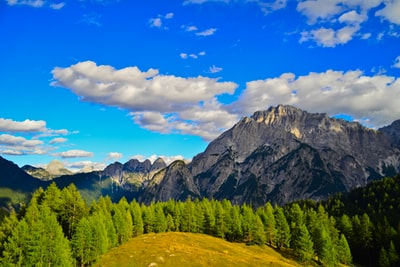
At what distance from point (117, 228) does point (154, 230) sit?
33.2 metres

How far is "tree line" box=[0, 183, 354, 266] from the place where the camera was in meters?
75.3

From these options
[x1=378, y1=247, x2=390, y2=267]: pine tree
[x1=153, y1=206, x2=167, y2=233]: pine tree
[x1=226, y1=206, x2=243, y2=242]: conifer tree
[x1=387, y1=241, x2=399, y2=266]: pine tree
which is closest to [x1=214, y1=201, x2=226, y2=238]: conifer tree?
[x1=226, y1=206, x2=243, y2=242]: conifer tree

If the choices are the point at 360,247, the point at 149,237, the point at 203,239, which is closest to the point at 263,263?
the point at 203,239

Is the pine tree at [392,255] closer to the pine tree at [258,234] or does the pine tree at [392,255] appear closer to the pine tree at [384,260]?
the pine tree at [384,260]

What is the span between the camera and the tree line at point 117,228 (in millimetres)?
75312

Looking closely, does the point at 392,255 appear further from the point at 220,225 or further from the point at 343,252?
the point at 220,225

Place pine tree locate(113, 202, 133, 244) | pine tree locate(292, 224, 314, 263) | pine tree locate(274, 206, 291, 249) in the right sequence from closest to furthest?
pine tree locate(113, 202, 133, 244)
pine tree locate(292, 224, 314, 263)
pine tree locate(274, 206, 291, 249)

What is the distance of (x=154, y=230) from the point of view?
467 ft

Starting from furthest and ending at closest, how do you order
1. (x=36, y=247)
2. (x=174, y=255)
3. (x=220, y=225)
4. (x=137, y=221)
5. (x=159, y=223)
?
(x=220, y=225)
(x=159, y=223)
(x=137, y=221)
(x=174, y=255)
(x=36, y=247)

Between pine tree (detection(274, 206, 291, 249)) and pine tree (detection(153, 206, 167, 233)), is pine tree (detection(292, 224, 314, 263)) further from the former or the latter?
pine tree (detection(153, 206, 167, 233))

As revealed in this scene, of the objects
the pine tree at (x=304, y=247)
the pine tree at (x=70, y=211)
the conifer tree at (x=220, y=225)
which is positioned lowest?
the pine tree at (x=304, y=247)

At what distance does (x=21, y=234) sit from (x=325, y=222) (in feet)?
376

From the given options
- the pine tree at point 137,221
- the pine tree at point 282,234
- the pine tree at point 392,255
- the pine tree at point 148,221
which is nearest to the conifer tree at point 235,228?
the pine tree at point 282,234

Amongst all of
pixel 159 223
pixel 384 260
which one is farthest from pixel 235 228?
pixel 384 260
